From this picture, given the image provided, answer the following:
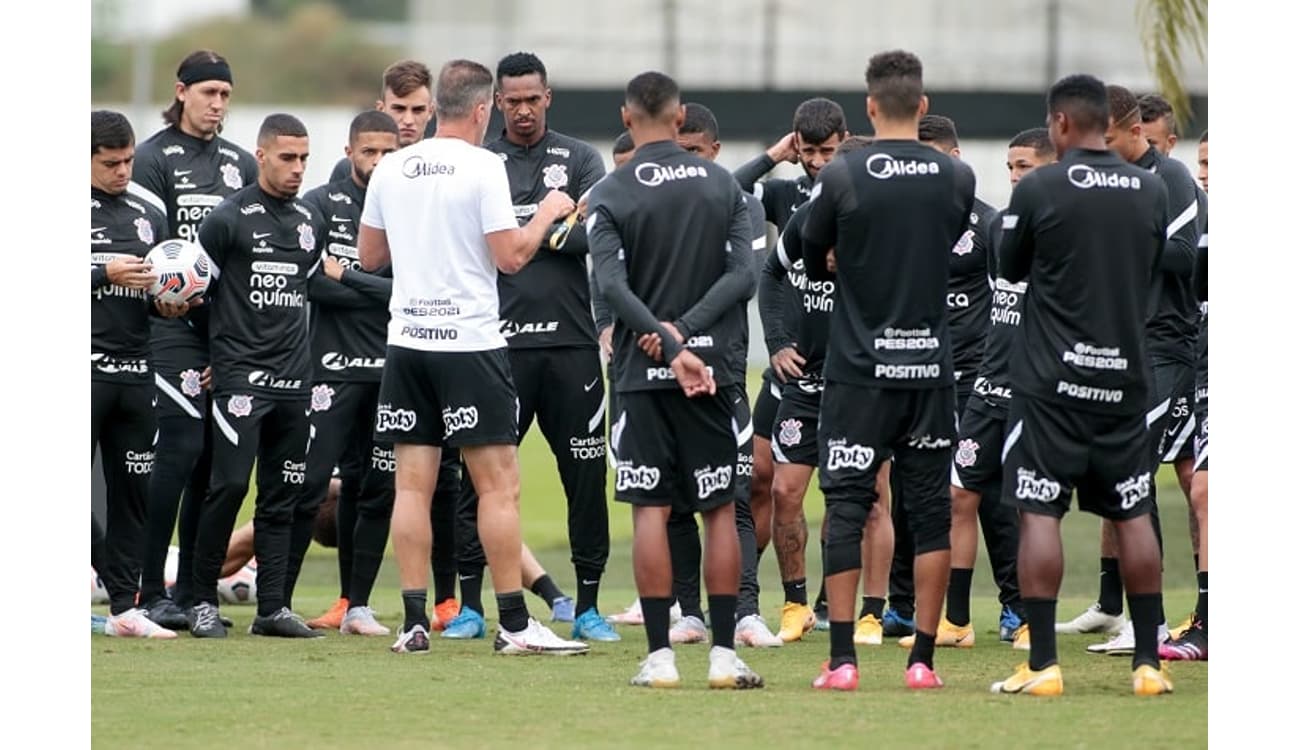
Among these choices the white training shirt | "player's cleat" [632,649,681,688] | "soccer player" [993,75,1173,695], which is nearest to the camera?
"soccer player" [993,75,1173,695]

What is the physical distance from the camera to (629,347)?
8070 mm

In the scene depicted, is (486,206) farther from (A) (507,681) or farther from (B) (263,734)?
(B) (263,734)

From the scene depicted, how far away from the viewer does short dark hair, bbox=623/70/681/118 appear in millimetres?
8070

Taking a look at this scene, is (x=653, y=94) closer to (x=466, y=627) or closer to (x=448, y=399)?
(x=448, y=399)

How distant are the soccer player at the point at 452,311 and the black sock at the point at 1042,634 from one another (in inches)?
89.6

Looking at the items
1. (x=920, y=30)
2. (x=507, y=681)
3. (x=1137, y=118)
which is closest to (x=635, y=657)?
(x=507, y=681)

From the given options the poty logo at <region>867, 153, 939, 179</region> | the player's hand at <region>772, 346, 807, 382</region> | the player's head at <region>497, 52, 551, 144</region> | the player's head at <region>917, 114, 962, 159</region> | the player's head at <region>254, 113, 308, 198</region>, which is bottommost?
the player's hand at <region>772, 346, 807, 382</region>

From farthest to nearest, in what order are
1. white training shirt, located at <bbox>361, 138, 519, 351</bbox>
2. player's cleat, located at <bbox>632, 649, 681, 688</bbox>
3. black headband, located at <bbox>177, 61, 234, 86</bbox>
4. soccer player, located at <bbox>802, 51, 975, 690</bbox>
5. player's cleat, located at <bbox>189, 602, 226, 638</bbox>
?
black headband, located at <bbox>177, 61, 234, 86</bbox> < player's cleat, located at <bbox>189, 602, 226, 638</bbox> < white training shirt, located at <bbox>361, 138, 519, 351</bbox> < player's cleat, located at <bbox>632, 649, 681, 688</bbox> < soccer player, located at <bbox>802, 51, 975, 690</bbox>

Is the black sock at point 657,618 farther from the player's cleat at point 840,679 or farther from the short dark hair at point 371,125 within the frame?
the short dark hair at point 371,125

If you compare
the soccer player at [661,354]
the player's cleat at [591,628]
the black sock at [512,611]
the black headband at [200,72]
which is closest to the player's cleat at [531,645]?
the black sock at [512,611]

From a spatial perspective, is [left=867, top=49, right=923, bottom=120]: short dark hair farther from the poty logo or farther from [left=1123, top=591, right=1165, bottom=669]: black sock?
[left=1123, top=591, right=1165, bottom=669]: black sock

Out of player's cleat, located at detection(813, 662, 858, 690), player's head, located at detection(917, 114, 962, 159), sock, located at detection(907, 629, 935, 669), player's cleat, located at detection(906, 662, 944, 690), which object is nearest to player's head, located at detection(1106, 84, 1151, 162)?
player's head, located at detection(917, 114, 962, 159)

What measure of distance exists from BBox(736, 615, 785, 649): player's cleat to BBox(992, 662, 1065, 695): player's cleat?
6.46 ft

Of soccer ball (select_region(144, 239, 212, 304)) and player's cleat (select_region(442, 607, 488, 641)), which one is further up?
soccer ball (select_region(144, 239, 212, 304))
